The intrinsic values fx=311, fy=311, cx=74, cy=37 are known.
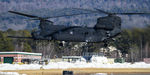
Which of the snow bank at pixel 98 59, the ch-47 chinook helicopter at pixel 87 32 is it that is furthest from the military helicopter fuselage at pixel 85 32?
the snow bank at pixel 98 59

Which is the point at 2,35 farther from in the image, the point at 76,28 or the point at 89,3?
the point at 76,28

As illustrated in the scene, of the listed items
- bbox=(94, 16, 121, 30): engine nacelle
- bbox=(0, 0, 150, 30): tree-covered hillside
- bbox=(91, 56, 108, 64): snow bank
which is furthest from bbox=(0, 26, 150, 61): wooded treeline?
bbox=(94, 16, 121, 30): engine nacelle

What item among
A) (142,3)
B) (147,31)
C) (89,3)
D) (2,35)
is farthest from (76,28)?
(2,35)

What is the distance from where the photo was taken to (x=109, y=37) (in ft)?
173

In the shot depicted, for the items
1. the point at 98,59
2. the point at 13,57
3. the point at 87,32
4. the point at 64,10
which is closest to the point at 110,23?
the point at 87,32

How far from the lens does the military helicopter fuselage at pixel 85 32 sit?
52.2m

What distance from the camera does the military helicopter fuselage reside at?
2056 inches

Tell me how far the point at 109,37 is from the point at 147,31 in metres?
6.42

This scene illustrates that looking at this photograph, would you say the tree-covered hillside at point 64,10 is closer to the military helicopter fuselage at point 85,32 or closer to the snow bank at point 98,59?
the military helicopter fuselage at point 85,32

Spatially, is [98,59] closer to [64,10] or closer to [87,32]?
[64,10]

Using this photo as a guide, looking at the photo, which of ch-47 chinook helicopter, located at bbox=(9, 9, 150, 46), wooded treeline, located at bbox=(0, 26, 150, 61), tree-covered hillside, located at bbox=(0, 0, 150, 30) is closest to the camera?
ch-47 chinook helicopter, located at bbox=(9, 9, 150, 46)

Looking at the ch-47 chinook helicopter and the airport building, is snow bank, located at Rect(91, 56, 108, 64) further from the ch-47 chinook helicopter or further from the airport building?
the ch-47 chinook helicopter

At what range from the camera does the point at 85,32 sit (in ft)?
171

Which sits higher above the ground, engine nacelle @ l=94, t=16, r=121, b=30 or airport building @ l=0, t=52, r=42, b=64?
engine nacelle @ l=94, t=16, r=121, b=30
